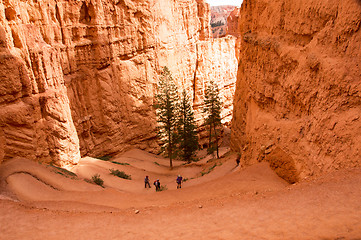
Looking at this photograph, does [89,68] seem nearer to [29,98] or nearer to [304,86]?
[29,98]

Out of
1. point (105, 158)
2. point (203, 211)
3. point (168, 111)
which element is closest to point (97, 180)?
point (105, 158)

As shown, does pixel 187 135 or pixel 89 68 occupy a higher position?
pixel 89 68

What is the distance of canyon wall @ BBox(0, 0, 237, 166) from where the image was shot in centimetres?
1494

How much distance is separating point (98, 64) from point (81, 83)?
2539 mm

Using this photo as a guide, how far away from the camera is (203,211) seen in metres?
7.93

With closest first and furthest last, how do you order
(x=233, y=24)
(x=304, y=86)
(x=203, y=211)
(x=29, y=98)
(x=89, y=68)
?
(x=203, y=211) < (x=304, y=86) < (x=29, y=98) < (x=89, y=68) < (x=233, y=24)

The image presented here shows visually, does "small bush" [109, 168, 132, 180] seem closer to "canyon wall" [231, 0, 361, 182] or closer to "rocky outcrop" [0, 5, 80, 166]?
"rocky outcrop" [0, 5, 80, 166]

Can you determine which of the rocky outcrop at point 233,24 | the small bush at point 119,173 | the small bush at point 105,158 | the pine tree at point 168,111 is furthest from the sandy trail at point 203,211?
the rocky outcrop at point 233,24

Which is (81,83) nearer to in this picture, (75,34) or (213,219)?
(75,34)

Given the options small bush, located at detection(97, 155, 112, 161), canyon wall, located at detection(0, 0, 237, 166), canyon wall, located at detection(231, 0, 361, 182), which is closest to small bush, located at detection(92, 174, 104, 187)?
canyon wall, located at detection(0, 0, 237, 166)

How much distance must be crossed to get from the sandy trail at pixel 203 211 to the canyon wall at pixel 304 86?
89 centimetres

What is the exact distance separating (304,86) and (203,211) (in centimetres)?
597

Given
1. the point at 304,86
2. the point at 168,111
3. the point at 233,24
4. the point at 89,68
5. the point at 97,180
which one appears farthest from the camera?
the point at 233,24

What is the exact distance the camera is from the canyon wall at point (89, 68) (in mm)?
14938
